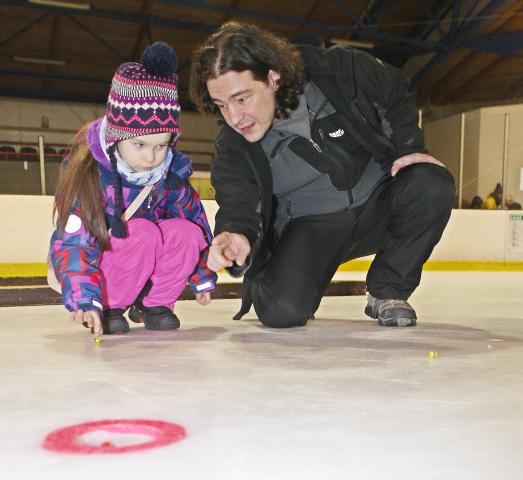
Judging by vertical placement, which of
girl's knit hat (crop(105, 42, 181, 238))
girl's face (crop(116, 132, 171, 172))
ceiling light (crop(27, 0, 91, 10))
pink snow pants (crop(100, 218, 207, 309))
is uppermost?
ceiling light (crop(27, 0, 91, 10))

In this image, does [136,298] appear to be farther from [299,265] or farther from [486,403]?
[486,403]

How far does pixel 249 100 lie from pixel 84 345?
0.65 metres

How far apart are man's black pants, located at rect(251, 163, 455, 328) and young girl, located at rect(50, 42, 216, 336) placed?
0.23 metres

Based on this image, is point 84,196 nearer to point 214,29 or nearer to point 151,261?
point 151,261

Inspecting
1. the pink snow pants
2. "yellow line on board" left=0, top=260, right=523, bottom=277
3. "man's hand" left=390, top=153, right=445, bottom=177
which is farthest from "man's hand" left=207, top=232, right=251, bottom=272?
"yellow line on board" left=0, top=260, right=523, bottom=277

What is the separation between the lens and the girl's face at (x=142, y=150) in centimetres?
122

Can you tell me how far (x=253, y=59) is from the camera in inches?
52.7

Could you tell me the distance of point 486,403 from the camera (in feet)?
2.48

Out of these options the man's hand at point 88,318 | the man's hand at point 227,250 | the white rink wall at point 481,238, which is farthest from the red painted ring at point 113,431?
the white rink wall at point 481,238

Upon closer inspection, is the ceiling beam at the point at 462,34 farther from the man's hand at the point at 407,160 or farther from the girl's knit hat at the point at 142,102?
the girl's knit hat at the point at 142,102

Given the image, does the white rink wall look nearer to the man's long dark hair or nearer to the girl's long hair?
the man's long dark hair

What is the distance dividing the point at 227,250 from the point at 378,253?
0.51 metres

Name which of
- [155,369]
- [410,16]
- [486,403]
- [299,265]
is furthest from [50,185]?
[410,16]

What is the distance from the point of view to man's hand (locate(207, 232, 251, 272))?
125 cm
